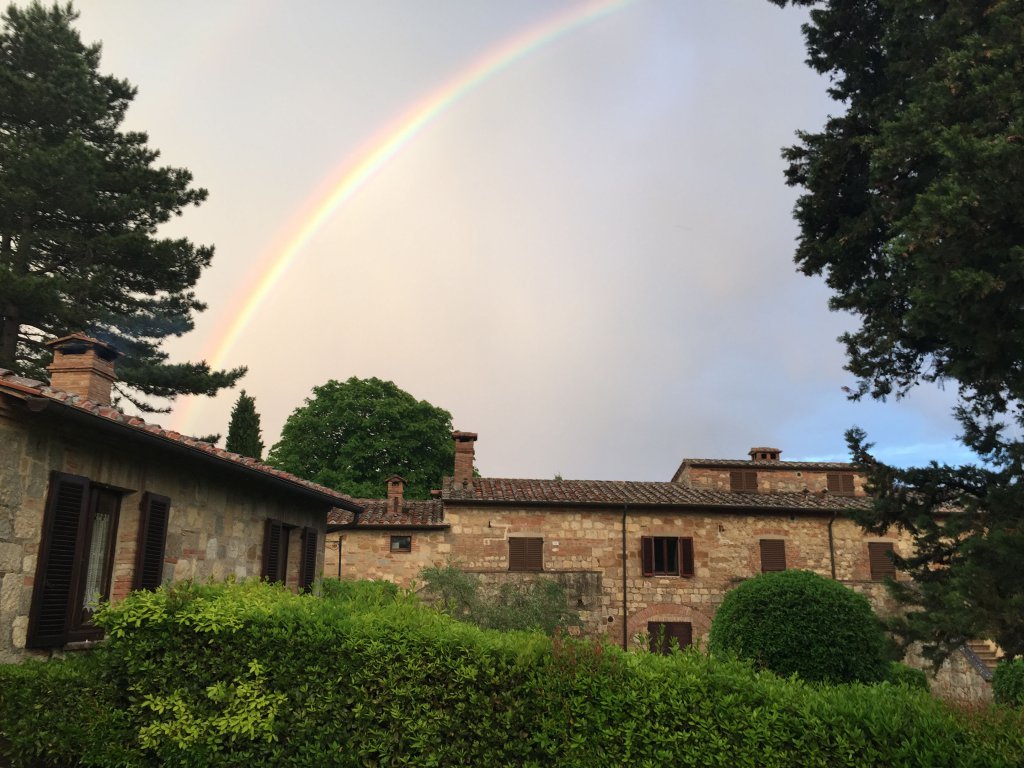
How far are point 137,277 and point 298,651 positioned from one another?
19.5 meters

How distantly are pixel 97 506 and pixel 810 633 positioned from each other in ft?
34.3

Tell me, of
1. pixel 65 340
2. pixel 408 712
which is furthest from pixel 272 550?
pixel 408 712

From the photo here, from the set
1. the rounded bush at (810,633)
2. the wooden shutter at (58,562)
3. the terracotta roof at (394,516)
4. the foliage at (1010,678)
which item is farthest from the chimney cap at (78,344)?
the foliage at (1010,678)

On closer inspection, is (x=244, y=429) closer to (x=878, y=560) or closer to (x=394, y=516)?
(x=394, y=516)

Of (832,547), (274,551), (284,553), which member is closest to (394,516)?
(284,553)

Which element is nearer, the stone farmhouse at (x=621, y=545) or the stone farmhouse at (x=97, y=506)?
the stone farmhouse at (x=97, y=506)

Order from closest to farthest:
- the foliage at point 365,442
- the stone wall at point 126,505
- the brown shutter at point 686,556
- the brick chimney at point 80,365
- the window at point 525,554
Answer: the stone wall at point 126,505
the brick chimney at point 80,365
the window at point 525,554
the brown shutter at point 686,556
the foliage at point 365,442

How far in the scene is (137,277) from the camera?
22.1 meters

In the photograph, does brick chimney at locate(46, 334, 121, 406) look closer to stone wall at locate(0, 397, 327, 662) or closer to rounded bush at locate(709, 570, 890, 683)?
stone wall at locate(0, 397, 327, 662)

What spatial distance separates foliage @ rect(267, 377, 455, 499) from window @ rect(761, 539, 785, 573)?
1755 cm

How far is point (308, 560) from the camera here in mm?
14914

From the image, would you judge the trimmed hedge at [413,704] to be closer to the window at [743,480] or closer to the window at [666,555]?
the window at [666,555]

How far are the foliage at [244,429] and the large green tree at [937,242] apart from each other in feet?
80.7

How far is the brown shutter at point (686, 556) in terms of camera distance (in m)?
24.1
